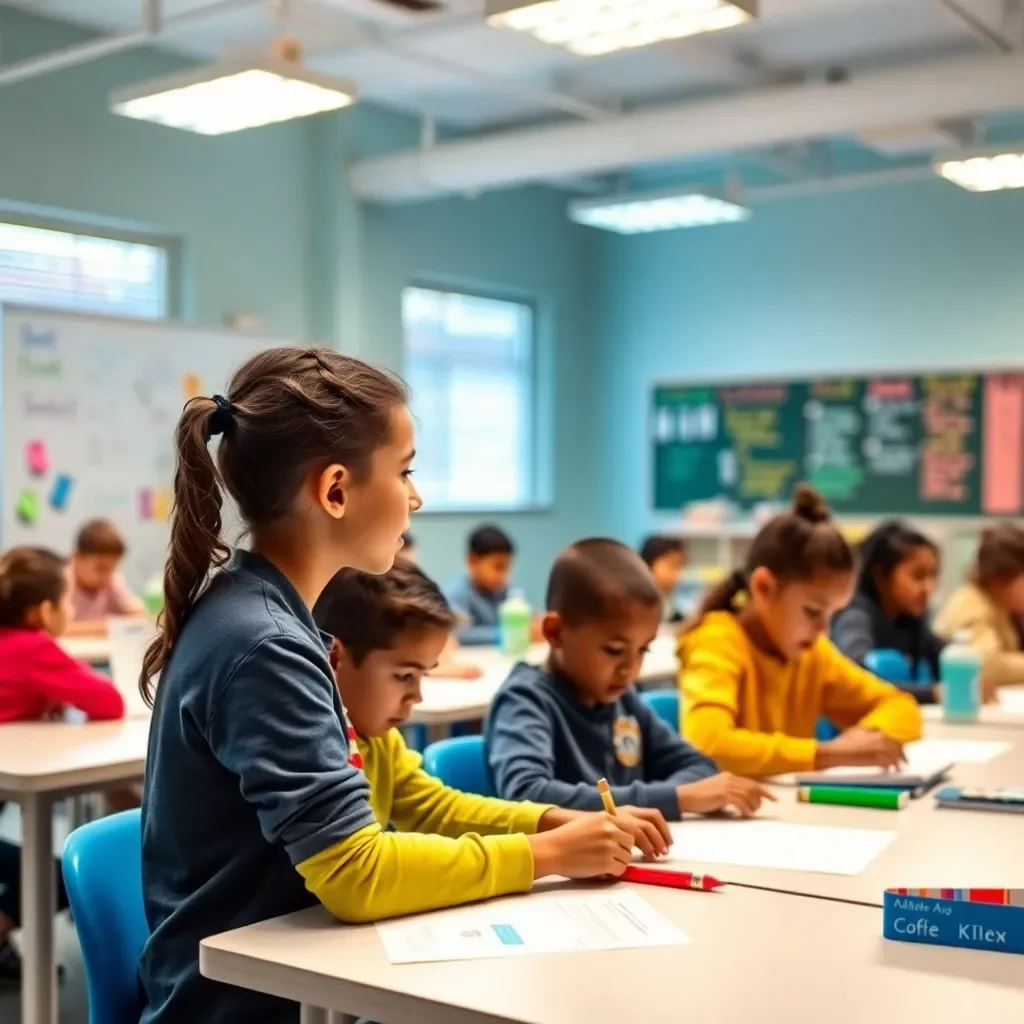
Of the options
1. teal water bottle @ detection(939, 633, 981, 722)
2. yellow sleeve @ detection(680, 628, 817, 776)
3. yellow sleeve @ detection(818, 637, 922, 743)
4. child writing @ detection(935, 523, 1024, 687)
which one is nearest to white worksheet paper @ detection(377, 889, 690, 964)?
yellow sleeve @ detection(680, 628, 817, 776)

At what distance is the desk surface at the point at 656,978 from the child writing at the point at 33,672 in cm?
165

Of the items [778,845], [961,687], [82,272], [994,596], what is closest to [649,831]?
[778,845]

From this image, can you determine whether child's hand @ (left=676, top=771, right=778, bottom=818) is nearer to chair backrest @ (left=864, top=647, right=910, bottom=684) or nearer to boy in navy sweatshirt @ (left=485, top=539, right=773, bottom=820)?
boy in navy sweatshirt @ (left=485, top=539, right=773, bottom=820)

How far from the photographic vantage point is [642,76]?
651 cm

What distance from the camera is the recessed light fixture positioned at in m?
4.09

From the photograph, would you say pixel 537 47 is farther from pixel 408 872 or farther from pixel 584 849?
pixel 408 872

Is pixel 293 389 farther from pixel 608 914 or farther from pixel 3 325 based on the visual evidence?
pixel 3 325

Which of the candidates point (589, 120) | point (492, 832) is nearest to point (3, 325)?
point (589, 120)

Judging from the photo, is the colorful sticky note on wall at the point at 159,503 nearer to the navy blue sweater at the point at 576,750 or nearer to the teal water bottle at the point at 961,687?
the teal water bottle at the point at 961,687

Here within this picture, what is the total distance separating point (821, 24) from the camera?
18.9 feet

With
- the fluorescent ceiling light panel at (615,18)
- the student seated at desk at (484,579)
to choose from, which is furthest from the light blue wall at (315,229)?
the fluorescent ceiling light panel at (615,18)

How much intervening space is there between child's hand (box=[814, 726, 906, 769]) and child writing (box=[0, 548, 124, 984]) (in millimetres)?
1496

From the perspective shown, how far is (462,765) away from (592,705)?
27cm

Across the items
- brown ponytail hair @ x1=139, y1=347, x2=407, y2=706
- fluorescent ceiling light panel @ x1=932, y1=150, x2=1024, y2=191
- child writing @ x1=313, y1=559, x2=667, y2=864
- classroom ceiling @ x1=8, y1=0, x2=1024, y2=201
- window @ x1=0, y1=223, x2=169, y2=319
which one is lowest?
child writing @ x1=313, y1=559, x2=667, y2=864
